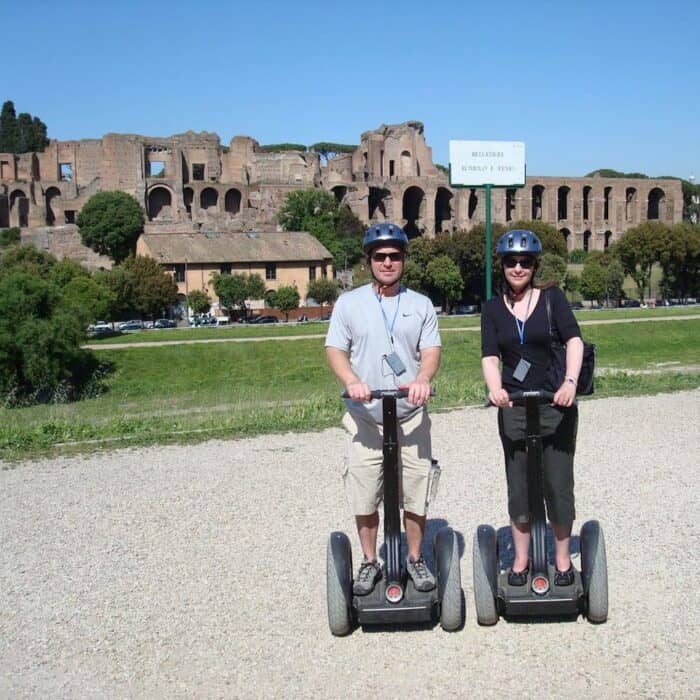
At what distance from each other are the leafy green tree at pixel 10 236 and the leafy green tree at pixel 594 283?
134ft

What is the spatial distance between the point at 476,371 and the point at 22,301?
46.5 ft

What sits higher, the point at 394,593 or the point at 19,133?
the point at 19,133

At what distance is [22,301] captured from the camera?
88.3 ft

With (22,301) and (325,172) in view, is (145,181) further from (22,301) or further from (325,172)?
(22,301)

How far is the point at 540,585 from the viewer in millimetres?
4043

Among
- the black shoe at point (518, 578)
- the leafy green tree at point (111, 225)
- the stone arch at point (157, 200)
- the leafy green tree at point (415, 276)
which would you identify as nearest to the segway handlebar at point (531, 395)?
the black shoe at point (518, 578)

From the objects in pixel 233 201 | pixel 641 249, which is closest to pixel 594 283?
pixel 641 249

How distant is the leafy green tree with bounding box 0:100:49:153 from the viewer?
8888cm

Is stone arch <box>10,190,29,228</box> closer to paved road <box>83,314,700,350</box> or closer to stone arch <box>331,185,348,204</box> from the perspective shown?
stone arch <box>331,185,348,204</box>

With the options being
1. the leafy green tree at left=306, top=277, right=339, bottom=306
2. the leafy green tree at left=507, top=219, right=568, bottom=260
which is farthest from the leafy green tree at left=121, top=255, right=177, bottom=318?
the leafy green tree at left=507, top=219, right=568, bottom=260

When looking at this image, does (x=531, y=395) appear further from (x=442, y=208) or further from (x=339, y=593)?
(x=442, y=208)

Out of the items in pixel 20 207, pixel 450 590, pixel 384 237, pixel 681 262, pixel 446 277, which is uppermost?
pixel 20 207

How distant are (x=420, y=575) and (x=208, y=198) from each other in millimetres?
73892

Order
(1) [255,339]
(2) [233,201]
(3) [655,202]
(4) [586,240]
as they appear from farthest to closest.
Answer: (3) [655,202]
(4) [586,240]
(2) [233,201]
(1) [255,339]
